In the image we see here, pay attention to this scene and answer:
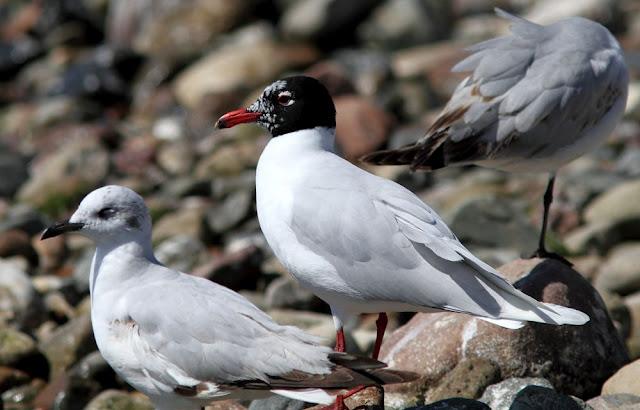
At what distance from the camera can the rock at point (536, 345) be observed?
21.1 feet

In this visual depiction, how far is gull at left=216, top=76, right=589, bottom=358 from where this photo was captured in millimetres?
5586

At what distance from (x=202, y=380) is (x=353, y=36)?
14604 mm

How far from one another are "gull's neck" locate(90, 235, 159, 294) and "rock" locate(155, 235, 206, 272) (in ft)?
15.3

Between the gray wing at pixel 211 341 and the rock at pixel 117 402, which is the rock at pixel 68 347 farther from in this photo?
the gray wing at pixel 211 341

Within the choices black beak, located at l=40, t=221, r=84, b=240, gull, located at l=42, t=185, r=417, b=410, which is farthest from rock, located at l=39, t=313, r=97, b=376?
gull, located at l=42, t=185, r=417, b=410

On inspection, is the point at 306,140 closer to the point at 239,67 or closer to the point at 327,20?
the point at 239,67

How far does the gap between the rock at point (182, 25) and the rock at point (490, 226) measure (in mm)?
10226

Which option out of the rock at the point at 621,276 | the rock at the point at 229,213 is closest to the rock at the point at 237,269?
the rock at the point at 229,213

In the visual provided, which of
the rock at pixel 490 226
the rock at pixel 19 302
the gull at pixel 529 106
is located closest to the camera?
the gull at pixel 529 106

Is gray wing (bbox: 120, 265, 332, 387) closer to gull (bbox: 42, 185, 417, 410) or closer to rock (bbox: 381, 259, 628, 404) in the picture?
gull (bbox: 42, 185, 417, 410)

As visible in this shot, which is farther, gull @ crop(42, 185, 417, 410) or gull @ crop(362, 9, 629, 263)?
gull @ crop(362, 9, 629, 263)

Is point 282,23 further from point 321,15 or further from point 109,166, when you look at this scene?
point 109,166

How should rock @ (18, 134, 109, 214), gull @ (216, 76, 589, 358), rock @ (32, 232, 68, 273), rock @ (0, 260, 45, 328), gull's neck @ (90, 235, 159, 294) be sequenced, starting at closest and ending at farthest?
gull @ (216, 76, 589, 358)
gull's neck @ (90, 235, 159, 294)
rock @ (0, 260, 45, 328)
rock @ (32, 232, 68, 273)
rock @ (18, 134, 109, 214)

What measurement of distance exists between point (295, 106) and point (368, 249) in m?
1.12
